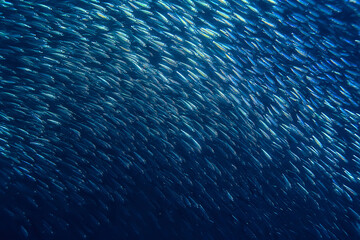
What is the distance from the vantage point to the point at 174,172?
10.9m

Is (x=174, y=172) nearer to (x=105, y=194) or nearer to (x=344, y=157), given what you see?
(x=105, y=194)

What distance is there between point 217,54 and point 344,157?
4.98 meters

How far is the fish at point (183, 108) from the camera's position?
845 cm

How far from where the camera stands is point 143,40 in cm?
848

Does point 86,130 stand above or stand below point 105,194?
above

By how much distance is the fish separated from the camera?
8453 millimetres

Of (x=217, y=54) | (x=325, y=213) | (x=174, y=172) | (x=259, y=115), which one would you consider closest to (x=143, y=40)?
(x=217, y=54)

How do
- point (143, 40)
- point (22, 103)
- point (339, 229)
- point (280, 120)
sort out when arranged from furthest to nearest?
1. point (339, 229)
2. point (280, 120)
3. point (22, 103)
4. point (143, 40)

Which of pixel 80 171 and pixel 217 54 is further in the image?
pixel 80 171

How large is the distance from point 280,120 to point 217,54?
3.04 m

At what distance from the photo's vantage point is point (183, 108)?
380 inches

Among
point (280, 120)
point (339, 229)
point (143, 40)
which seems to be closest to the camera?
point (143, 40)

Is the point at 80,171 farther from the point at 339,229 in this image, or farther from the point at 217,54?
the point at 339,229

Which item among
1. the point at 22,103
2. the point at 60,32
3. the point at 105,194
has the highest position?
the point at 60,32
